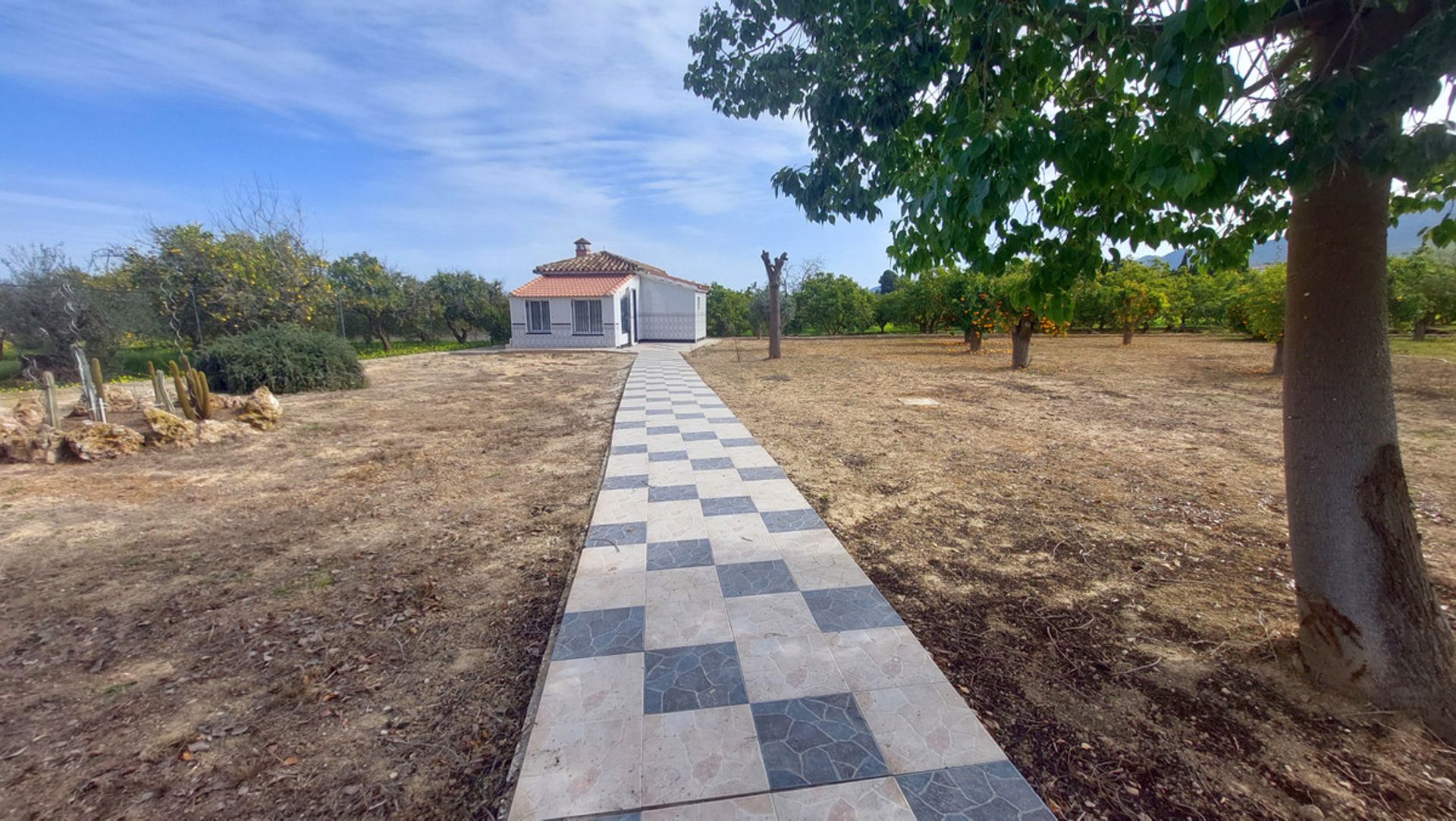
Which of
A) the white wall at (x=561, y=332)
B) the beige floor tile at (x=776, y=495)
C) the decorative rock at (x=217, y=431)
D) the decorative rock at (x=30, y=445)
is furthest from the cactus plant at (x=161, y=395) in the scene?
the white wall at (x=561, y=332)

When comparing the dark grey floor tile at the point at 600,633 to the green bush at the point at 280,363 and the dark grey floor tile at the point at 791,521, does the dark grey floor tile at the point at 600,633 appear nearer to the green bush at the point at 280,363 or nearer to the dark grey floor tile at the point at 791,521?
the dark grey floor tile at the point at 791,521

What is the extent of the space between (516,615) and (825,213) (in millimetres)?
2594

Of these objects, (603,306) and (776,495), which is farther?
(603,306)

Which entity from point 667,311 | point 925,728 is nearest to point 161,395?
point 925,728

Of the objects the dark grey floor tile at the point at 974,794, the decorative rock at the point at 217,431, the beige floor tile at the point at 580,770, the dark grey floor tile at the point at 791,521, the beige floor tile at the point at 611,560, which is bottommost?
the dark grey floor tile at the point at 974,794

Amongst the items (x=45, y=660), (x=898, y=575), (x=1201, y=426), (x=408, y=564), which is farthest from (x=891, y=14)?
(x=1201, y=426)

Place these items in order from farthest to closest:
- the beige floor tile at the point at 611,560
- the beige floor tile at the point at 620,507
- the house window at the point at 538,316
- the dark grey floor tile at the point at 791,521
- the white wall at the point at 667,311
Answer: the white wall at the point at 667,311 → the house window at the point at 538,316 → the beige floor tile at the point at 620,507 → the dark grey floor tile at the point at 791,521 → the beige floor tile at the point at 611,560

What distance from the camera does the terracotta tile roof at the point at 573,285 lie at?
2153 cm

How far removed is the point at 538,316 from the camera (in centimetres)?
2198

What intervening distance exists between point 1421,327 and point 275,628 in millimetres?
26630

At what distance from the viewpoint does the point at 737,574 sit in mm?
2986

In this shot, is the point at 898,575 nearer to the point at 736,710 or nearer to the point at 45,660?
the point at 736,710

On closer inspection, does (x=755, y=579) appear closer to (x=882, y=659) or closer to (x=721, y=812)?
(x=882, y=659)

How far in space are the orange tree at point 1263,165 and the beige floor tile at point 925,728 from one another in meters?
1.38
